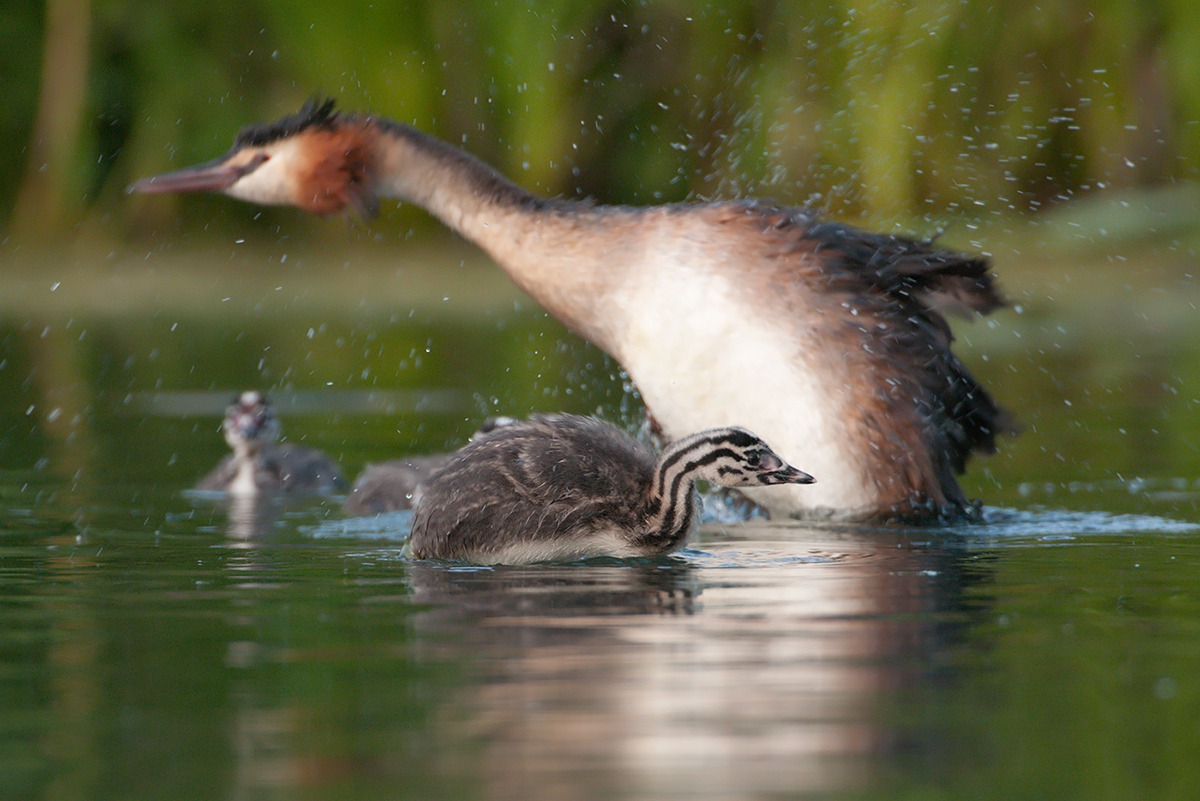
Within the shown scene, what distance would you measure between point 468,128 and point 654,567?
10923 millimetres

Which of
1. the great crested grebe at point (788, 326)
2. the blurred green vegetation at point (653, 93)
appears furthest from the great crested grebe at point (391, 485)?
the blurred green vegetation at point (653, 93)

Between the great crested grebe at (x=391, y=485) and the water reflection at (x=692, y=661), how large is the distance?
1.52 metres

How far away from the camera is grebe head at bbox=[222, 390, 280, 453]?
25.5ft

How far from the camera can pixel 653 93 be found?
1541cm

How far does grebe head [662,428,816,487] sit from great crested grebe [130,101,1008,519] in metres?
0.62

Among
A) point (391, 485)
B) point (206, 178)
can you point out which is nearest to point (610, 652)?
point (391, 485)

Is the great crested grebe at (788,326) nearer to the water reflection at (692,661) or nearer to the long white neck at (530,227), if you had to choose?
the long white neck at (530,227)

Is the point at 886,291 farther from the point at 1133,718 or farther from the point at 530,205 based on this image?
the point at 1133,718

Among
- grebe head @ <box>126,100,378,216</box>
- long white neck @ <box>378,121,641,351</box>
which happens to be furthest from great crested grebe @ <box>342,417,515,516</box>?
grebe head @ <box>126,100,378,216</box>

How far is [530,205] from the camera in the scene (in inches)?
248

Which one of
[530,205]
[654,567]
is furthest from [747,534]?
[530,205]

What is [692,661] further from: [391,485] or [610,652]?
[391,485]

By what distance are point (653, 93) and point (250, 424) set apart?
323 inches

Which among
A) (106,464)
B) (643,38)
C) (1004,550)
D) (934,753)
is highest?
(643,38)
